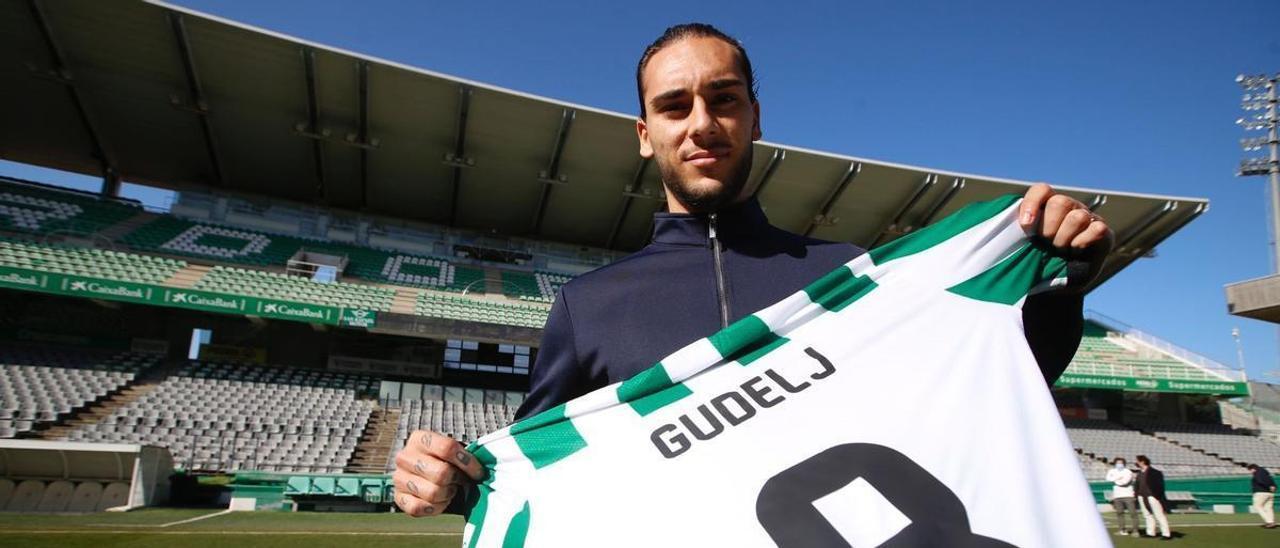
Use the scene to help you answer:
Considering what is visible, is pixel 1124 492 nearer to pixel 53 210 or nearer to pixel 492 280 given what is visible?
pixel 492 280

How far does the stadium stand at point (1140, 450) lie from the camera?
2117 cm

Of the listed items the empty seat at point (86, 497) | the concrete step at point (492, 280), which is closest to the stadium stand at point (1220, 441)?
the concrete step at point (492, 280)

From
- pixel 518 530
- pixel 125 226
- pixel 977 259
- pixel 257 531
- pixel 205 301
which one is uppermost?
pixel 125 226

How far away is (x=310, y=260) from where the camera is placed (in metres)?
22.6

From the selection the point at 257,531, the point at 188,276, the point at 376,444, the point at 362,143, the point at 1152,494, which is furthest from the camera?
the point at 362,143

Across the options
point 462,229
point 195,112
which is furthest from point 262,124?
point 462,229

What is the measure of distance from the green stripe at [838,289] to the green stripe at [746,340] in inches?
5.3

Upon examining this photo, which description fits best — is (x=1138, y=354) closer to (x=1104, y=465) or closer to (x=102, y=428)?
(x=1104, y=465)

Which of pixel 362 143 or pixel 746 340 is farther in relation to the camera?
pixel 362 143

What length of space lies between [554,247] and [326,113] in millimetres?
10611

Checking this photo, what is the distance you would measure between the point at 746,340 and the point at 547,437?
51cm

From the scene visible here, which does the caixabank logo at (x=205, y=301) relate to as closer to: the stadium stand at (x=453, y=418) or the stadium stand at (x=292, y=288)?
the stadium stand at (x=292, y=288)

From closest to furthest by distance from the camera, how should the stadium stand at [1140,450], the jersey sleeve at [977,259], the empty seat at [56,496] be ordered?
the jersey sleeve at [977,259] < the empty seat at [56,496] < the stadium stand at [1140,450]

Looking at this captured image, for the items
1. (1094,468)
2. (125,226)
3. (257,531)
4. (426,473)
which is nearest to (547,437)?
(426,473)
